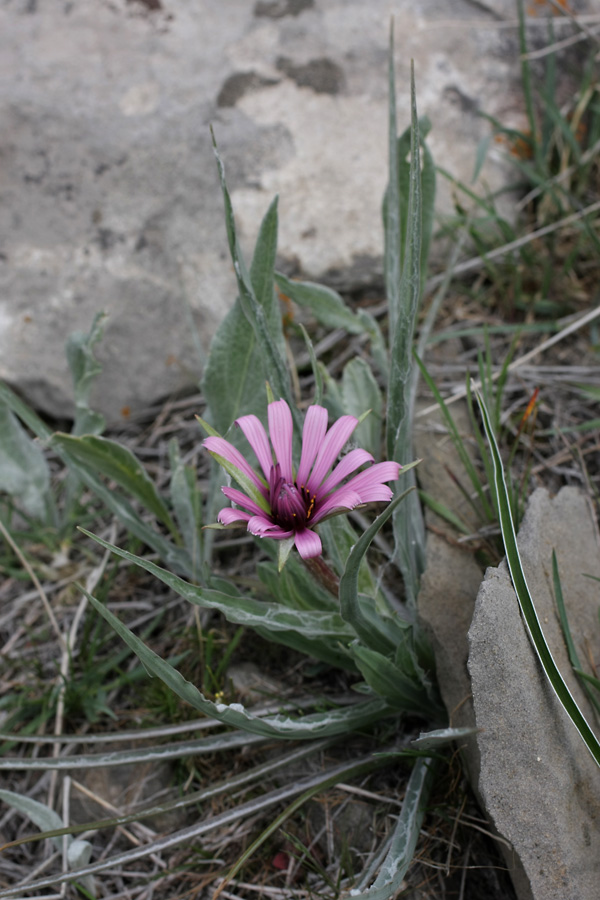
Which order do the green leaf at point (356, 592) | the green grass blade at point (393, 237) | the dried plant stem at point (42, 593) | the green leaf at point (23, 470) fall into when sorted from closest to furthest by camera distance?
the green leaf at point (356, 592)
the green grass blade at point (393, 237)
the dried plant stem at point (42, 593)
the green leaf at point (23, 470)

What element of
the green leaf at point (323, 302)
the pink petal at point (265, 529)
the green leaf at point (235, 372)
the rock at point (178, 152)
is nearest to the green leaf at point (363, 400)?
the green leaf at point (323, 302)

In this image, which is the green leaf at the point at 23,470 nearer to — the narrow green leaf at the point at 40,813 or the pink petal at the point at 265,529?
the narrow green leaf at the point at 40,813

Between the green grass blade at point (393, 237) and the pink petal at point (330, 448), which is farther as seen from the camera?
the green grass blade at point (393, 237)

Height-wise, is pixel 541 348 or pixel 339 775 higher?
pixel 541 348

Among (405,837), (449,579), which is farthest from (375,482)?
(405,837)

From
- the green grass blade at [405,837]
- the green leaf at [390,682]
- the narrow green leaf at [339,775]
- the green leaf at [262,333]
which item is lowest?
the narrow green leaf at [339,775]

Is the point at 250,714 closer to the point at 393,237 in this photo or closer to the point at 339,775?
the point at 339,775

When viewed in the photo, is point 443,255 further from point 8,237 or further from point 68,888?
point 68,888
